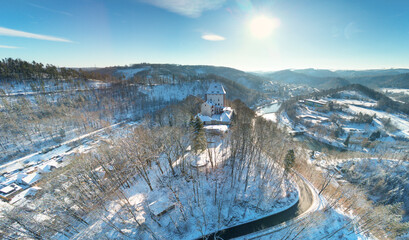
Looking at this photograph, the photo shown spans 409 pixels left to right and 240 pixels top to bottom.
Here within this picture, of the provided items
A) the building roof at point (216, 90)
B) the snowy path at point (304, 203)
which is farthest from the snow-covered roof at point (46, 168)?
the building roof at point (216, 90)

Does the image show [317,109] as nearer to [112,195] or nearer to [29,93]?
[112,195]

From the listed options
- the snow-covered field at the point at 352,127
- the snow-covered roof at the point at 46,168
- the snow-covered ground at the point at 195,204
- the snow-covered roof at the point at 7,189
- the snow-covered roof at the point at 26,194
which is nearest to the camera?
the snow-covered ground at the point at 195,204

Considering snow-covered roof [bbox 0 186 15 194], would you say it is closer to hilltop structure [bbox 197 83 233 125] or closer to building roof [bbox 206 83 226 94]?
hilltop structure [bbox 197 83 233 125]

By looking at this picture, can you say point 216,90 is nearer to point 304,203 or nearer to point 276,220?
point 304,203

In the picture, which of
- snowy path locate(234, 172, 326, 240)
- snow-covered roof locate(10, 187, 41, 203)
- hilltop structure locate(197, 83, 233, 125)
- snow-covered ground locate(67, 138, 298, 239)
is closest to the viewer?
snow-covered ground locate(67, 138, 298, 239)

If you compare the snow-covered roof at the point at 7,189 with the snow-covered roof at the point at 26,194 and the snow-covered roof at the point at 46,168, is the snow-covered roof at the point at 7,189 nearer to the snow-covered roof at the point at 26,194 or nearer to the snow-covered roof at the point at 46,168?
the snow-covered roof at the point at 26,194

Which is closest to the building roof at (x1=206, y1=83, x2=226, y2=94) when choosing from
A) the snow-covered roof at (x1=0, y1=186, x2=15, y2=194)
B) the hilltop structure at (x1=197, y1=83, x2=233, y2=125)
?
the hilltop structure at (x1=197, y1=83, x2=233, y2=125)
